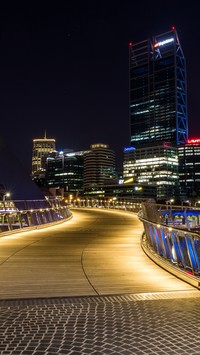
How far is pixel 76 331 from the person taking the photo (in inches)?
210

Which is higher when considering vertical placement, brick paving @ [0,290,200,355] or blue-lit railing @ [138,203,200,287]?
blue-lit railing @ [138,203,200,287]

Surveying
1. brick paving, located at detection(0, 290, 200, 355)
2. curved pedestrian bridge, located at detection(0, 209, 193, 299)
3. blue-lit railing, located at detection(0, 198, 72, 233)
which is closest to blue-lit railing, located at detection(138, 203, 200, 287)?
curved pedestrian bridge, located at detection(0, 209, 193, 299)

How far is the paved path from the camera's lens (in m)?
4.84

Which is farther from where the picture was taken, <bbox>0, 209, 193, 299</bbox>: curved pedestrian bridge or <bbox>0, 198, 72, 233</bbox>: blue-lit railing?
<bbox>0, 198, 72, 233</bbox>: blue-lit railing

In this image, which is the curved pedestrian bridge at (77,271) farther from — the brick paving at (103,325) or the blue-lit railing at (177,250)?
the brick paving at (103,325)

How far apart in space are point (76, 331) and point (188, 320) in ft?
4.78

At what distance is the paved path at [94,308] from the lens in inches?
191

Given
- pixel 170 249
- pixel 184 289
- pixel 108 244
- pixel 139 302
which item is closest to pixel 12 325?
pixel 139 302

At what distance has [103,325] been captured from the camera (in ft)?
18.2

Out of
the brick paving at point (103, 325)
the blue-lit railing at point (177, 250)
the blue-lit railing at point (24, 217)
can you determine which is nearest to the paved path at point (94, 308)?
the brick paving at point (103, 325)

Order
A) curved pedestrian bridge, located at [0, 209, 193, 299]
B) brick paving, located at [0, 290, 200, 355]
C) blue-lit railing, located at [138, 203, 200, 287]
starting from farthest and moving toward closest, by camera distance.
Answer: blue-lit railing, located at [138, 203, 200, 287], curved pedestrian bridge, located at [0, 209, 193, 299], brick paving, located at [0, 290, 200, 355]

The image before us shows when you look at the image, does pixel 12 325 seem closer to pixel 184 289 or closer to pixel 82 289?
pixel 82 289

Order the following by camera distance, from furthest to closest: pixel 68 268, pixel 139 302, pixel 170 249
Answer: pixel 170 249, pixel 68 268, pixel 139 302

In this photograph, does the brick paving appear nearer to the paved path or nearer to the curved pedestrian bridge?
the paved path
